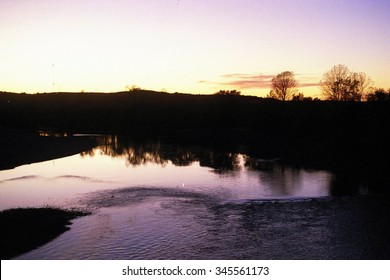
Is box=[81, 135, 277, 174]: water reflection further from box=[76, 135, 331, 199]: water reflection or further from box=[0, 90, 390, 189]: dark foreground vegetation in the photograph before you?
box=[0, 90, 390, 189]: dark foreground vegetation

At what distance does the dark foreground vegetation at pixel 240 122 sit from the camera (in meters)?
47.7

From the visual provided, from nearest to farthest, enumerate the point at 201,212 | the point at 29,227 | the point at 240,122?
1. the point at 29,227
2. the point at 201,212
3. the point at 240,122

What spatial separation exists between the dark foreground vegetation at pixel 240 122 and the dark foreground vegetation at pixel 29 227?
22730mm

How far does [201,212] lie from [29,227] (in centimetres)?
969

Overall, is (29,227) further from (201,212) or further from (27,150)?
(27,150)

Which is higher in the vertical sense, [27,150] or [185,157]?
[27,150]

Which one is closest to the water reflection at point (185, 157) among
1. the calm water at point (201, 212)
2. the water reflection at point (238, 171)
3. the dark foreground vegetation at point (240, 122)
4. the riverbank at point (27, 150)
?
the water reflection at point (238, 171)

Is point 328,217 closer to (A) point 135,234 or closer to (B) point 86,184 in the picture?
(A) point 135,234

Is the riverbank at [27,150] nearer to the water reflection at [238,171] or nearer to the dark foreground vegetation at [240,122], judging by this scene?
Result: the water reflection at [238,171]

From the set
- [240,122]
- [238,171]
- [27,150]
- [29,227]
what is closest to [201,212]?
[29,227]

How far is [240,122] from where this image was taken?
330 feet

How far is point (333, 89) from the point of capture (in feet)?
259
